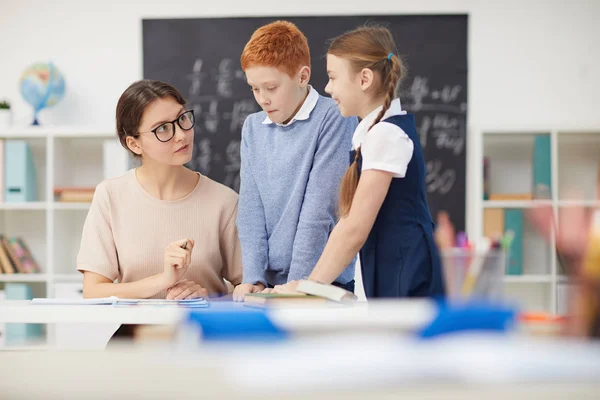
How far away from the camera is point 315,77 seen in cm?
412

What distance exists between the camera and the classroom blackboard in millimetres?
4059

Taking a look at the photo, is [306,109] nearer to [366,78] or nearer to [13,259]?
[366,78]

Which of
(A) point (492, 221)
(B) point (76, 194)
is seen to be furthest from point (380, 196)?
(B) point (76, 194)

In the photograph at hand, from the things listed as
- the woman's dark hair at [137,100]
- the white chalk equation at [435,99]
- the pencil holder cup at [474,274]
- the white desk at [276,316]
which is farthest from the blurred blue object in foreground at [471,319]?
the white chalk equation at [435,99]

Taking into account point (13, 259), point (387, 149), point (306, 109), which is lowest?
point (13, 259)

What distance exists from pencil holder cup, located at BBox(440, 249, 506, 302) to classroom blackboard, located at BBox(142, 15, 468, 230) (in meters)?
3.32

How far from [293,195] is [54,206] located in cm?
257

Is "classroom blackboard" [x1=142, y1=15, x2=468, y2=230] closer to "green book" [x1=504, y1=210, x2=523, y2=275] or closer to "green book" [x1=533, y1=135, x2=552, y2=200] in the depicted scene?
"green book" [x1=504, y1=210, x2=523, y2=275]

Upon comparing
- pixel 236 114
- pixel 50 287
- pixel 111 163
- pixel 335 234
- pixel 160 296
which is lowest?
pixel 50 287

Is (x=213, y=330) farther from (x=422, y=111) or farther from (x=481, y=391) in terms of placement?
(x=422, y=111)

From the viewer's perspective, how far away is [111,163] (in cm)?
384

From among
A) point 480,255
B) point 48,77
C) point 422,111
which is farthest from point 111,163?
point 480,255

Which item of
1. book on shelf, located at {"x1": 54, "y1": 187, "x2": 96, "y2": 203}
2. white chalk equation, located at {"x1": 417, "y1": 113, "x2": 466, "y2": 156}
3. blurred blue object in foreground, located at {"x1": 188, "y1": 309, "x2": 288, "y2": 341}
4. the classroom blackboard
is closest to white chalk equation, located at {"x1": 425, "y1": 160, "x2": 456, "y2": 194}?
the classroom blackboard

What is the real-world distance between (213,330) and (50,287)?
3772 millimetres
